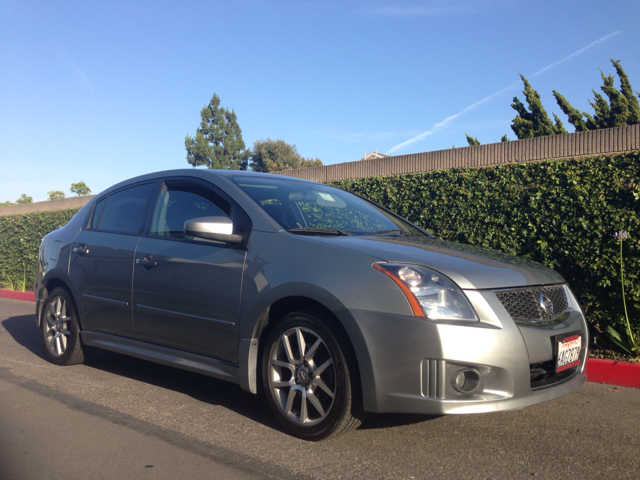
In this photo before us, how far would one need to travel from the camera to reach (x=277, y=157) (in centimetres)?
6069

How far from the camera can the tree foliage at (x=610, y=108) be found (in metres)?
25.6

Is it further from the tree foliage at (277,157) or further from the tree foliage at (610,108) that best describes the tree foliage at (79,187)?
the tree foliage at (610,108)

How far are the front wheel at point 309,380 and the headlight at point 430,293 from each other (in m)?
0.48

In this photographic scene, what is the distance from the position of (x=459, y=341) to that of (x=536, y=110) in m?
27.6

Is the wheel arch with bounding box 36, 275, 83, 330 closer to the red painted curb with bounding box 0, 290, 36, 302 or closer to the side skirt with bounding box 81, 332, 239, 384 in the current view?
the side skirt with bounding box 81, 332, 239, 384

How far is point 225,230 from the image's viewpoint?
143 inches

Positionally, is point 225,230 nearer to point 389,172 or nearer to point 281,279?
point 281,279

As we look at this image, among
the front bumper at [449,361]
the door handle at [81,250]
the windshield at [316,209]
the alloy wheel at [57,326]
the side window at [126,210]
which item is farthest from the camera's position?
the alloy wheel at [57,326]

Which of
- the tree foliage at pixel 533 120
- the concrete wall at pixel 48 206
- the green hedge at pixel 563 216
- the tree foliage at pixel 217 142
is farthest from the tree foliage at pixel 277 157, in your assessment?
the green hedge at pixel 563 216

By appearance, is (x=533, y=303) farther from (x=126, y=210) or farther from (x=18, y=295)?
(x=18, y=295)

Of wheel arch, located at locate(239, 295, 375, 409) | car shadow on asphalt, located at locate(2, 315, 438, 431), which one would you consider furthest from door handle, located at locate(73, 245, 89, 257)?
wheel arch, located at locate(239, 295, 375, 409)

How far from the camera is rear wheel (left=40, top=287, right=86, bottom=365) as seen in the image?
511 centimetres

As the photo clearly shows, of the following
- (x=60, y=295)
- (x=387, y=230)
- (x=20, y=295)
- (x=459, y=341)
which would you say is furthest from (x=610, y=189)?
(x=20, y=295)

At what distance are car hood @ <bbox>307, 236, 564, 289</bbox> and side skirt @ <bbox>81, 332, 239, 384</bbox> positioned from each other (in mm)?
1100
